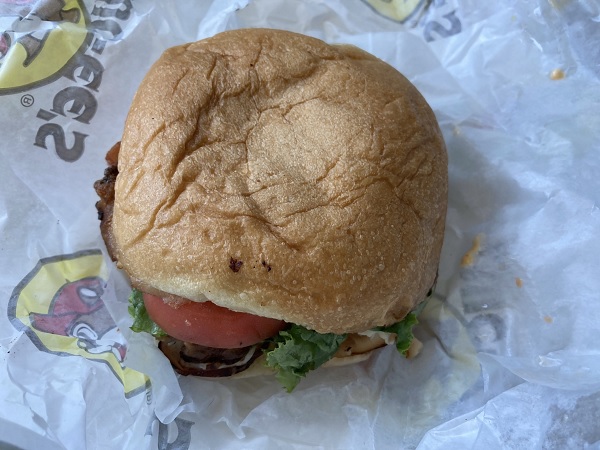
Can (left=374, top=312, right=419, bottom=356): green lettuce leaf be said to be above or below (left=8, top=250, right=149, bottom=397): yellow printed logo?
below

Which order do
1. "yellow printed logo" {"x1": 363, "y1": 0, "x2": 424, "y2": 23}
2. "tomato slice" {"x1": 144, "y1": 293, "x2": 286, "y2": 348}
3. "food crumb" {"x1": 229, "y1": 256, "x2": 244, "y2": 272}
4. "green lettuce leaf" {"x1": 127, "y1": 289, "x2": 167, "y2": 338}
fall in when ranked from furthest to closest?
"yellow printed logo" {"x1": 363, "y1": 0, "x2": 424, "y2": 23} < "green lettuce leaf" {"x1": 127, "y1": 289, "x2": 167, "y2": 338} < "tomato slice" {"x1": 144, "y1": 293, "x2": 286, "y2": 348} < "food crumb" {"x1": 229, "y1": 256, "x2": 244, "y2": 272}

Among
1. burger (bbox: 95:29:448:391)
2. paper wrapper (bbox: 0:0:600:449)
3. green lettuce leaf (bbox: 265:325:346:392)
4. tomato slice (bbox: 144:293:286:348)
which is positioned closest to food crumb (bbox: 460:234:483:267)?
paper wrapper (bbox: 0:0:600:449)

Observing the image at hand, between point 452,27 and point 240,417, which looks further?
point 452,27

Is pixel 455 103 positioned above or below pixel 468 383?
above

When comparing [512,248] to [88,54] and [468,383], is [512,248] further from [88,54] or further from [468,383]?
[88,54]

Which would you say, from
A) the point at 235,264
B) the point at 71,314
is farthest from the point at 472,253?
the point at 71,314

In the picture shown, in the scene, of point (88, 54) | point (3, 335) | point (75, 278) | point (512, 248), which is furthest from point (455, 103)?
point (3, 335)

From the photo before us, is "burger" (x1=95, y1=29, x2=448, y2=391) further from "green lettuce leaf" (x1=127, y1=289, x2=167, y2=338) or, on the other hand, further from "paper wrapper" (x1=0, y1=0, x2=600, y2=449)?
"paper wrapper" (x1=0, y1=0, x2=600, y2=449)
